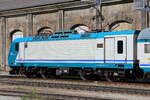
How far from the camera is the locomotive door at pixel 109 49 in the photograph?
21375 mm

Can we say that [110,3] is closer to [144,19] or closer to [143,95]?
[144,19]

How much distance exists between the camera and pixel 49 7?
114ft

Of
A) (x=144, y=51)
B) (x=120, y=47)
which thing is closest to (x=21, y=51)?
(x=120, y=47)

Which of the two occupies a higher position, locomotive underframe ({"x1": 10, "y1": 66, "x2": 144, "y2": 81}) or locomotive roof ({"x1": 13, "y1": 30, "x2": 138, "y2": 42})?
locomotive roof ({"x1": 13, "y1": 30, "x2": 138, "y2": 42})

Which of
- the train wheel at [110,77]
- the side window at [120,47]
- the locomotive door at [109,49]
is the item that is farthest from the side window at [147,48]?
the train wheel at [110,77]

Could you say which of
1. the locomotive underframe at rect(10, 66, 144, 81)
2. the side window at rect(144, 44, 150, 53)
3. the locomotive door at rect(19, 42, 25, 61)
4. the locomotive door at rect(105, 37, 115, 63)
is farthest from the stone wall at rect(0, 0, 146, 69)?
the side window at rect(144, 44, 150, 53)

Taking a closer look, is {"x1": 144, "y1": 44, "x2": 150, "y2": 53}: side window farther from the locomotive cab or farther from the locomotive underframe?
the locomotive underframe

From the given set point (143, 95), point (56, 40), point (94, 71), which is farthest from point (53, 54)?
point (143, 95)

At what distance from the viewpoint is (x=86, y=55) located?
2281cm

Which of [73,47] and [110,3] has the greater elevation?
[110,3]

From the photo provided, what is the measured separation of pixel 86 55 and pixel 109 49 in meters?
1.98

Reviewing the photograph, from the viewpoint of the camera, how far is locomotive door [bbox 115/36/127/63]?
20780mm

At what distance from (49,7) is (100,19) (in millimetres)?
6743

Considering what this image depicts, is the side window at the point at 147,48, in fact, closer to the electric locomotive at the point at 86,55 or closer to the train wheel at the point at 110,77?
the electric locomotive at the point at 86,55
